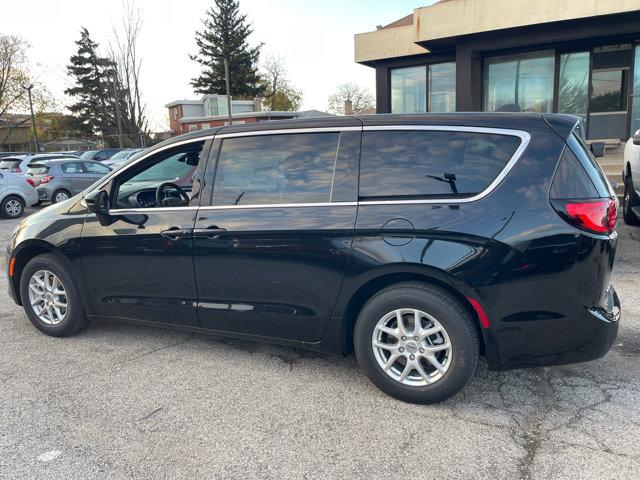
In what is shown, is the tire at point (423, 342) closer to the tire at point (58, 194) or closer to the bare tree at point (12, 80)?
the tire at point (58, 194)

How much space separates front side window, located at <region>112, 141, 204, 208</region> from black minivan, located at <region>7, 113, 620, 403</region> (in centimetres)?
2

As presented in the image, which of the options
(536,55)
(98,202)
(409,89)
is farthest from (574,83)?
(98,202)

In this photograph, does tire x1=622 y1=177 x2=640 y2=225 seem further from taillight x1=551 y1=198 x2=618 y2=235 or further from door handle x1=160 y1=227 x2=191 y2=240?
door handle x1=160 y1=227 x2=191 y2=240

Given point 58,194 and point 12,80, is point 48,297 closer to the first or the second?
point 58,194

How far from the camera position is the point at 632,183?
7.72 metres

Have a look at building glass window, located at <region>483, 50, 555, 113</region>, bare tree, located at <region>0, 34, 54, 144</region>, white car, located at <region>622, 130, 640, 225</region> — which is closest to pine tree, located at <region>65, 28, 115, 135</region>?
bare tree, located at <region>0, 34, 54, 144</region>

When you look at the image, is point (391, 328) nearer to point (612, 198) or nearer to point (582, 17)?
point (612, 198)

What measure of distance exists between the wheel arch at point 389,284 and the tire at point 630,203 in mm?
5887

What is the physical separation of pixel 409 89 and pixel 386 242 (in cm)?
1632

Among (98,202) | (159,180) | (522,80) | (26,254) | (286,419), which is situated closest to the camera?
(286,419)

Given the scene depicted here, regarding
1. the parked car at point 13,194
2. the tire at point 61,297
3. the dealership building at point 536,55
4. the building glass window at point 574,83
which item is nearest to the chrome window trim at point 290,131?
the tire at point 61,297

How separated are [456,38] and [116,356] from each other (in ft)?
45.3

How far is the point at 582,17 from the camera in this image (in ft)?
41.6

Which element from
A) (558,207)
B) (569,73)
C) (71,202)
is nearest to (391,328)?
(558,207)
